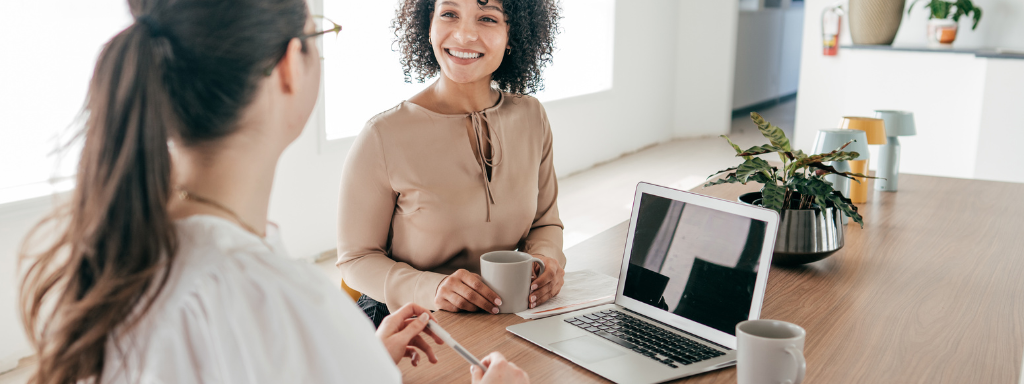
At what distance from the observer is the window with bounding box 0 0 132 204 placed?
2393mm

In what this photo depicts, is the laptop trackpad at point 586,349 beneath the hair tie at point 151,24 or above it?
beneath

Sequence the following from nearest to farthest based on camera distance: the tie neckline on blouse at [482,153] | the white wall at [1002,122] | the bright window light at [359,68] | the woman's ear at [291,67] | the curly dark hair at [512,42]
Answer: the woman's ear at [291,67] → the tie neckline on blouse at [482,153] → the curly dark hair at [512,42] → the bright window light at [359,68] → the white wall at [1002,122]

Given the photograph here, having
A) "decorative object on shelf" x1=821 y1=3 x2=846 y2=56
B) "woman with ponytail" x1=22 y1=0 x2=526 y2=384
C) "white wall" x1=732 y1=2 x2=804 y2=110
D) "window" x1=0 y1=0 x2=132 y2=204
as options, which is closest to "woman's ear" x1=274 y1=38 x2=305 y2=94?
"woman with ponytail" x1=22 y1=0 x2=526 y2=384

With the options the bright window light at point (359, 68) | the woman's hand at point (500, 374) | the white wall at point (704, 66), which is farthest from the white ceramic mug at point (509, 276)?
the white wall at point (704, 66)

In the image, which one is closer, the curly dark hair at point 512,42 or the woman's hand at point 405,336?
the woman's hand at point 405,336

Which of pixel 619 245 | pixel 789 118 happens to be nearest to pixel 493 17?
pixel 619 245

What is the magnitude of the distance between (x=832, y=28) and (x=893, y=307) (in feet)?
15.7

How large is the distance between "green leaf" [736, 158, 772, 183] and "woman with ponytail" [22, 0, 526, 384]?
0.93m

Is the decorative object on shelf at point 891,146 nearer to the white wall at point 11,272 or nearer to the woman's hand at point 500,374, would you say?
the woman's hand at point 500,374

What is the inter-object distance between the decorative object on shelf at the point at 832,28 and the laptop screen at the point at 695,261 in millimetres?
4947

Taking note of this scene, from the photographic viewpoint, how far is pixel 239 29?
2.35ft

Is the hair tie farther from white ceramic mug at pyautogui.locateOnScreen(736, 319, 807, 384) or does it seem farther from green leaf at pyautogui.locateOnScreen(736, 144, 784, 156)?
green leaf at pyautogui.locateOnScreen(736, 144, 784, 156)

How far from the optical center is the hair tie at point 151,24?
0.68 m

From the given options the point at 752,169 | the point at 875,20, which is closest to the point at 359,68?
the point at 752,169
